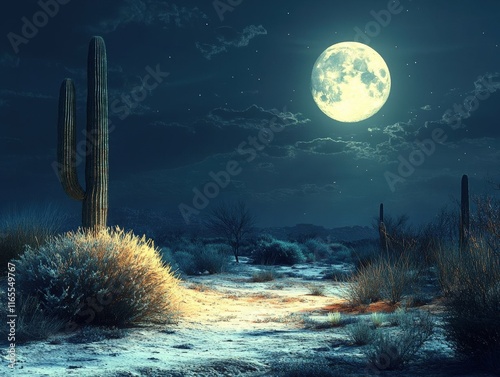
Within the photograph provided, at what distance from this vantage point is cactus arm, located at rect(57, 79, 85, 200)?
1357 centimetres

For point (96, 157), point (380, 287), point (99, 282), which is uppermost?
point (96, 157)

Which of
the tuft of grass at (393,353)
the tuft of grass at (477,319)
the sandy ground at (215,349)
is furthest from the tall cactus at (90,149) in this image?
the tuft of grass at (477,319)

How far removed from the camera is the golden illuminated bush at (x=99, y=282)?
9688 mm

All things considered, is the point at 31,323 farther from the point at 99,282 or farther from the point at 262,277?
the point at 262,277

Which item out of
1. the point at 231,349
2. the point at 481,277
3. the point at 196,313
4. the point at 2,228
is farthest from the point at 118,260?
the point at 2,228

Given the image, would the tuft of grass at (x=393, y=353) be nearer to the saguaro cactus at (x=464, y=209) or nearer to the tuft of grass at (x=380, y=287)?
the tuft of grass at (x=380, y=287)

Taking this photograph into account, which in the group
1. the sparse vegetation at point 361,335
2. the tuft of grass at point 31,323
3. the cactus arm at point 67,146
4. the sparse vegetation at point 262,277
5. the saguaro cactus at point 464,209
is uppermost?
the cactus arm at point 67,146

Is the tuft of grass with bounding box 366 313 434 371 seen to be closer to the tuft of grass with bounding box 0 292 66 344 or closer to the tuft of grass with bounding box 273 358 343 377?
the tuft of grass with bounding box 273 358 343 377

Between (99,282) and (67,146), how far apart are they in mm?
4940

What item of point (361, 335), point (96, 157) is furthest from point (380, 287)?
point (96, 157)

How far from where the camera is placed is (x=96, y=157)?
13.4m

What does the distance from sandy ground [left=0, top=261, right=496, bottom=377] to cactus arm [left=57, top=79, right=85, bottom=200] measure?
3.80 m

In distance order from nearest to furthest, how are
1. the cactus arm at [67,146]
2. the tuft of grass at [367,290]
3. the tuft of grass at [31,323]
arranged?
the tuft of grass at [31,323] < the cactus arm at [67,146] < the tuft of grass at [367,290]

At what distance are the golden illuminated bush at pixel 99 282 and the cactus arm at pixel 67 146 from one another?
271cm
